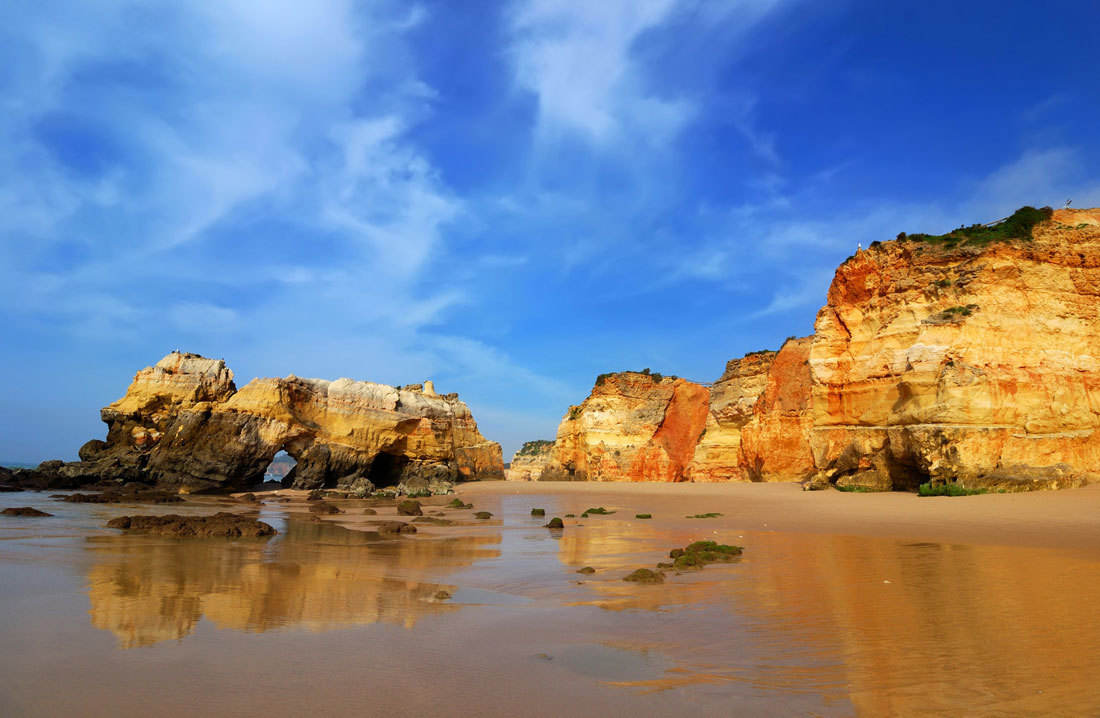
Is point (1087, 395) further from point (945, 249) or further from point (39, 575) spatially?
point (39, 575)

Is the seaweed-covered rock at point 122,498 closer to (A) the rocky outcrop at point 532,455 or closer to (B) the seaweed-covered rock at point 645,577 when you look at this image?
(B) the seaweed-covered rock at point 645,577

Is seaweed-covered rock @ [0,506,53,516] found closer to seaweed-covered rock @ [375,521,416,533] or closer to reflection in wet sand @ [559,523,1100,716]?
seaweed-covered rock @ [375,521,416,533]

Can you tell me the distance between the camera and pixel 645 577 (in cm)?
612

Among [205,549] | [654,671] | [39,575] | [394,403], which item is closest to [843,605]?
[654,671]

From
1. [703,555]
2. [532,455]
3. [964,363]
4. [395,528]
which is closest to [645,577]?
[703,555]

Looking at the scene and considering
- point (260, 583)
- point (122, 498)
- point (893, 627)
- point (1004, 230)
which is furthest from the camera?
point (122, 498)

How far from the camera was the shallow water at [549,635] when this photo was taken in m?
2.79

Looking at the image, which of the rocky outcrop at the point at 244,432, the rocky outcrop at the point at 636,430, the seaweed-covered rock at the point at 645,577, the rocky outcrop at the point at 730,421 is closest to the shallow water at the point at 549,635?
the seaweed-covered rock at the point at 645,577

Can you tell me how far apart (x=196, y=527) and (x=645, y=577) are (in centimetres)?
787

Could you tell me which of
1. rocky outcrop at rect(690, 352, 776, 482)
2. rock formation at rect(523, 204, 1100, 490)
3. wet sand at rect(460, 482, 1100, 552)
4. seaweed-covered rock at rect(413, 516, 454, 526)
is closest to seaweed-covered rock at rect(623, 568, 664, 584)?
wet sand at rect(460, 482, 1100, 552)

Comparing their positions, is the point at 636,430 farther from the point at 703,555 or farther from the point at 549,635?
the point at 549,635

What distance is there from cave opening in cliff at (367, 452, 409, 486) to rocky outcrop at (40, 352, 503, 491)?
14.9 inches

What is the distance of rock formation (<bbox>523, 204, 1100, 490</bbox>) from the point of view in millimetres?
14586

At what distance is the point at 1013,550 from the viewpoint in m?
7.13
